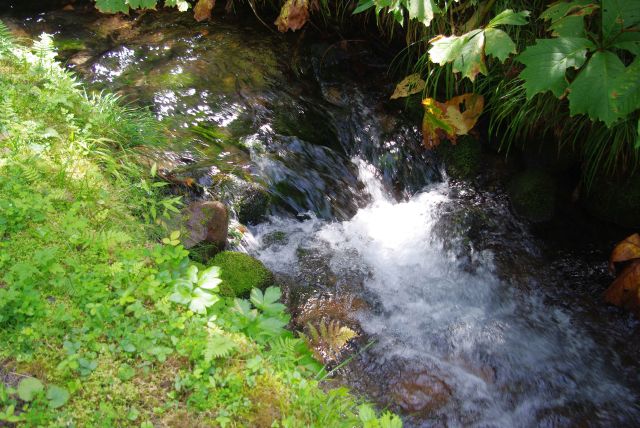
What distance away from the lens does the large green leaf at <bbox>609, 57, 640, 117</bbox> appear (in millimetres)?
2854

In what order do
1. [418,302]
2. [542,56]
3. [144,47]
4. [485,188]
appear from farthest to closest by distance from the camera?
1. [144,47]
2. [485,188]
3. [418,302]
4. [542,56]

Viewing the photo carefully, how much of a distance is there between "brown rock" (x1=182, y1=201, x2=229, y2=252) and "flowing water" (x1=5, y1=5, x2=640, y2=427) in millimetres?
398

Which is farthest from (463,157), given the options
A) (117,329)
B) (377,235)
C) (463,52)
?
(117,329)

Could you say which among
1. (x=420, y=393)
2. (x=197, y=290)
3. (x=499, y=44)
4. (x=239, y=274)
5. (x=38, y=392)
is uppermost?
(x=499, y=44)

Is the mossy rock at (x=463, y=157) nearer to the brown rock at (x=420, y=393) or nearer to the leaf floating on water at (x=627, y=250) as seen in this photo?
the leaf floating on water at (x=627, y=250)

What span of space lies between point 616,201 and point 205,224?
12.2 ft

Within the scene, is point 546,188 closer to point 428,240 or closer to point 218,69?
point 428,240

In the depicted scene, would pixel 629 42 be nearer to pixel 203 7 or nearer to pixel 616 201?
pixel 616 201

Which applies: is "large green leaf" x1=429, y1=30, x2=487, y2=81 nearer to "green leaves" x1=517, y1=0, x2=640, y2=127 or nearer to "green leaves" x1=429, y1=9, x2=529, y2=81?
"green leaves" x1=429, y1=9, x2=529, y2=81

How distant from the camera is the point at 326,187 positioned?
188 inches

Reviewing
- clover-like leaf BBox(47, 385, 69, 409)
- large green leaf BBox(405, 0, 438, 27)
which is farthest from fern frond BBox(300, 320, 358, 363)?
large green leaf BBox(405, 0, 438, 27)

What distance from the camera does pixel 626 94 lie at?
286 cm

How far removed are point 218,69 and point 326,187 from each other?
2.10 m

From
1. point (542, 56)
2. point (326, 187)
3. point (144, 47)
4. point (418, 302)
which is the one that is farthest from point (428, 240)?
point (144, 47)
